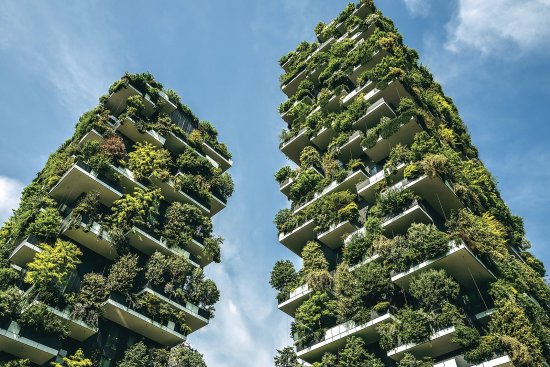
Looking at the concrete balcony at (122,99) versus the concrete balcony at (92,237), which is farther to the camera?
the concrete balcony at (122,99)

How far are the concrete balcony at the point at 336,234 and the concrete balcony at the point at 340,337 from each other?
7741 mm

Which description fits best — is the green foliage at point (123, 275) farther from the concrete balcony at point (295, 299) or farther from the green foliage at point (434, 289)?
the green foliage at point (434, 289)

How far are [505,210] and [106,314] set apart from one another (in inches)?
1325

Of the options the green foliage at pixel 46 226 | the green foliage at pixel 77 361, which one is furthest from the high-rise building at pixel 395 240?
the green foliage at pixel 46 226

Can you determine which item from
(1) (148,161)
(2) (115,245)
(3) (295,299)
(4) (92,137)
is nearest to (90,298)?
(2) (115,245)

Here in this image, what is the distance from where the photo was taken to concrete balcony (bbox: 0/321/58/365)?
24.7m

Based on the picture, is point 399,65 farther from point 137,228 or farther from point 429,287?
point 137,228

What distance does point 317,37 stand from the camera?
59.8 meters

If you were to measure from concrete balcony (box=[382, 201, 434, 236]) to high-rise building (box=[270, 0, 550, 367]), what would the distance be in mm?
81

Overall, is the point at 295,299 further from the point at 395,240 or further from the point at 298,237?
the point at 395,240

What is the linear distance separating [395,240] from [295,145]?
805 inches

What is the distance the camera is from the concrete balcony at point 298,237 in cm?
3847

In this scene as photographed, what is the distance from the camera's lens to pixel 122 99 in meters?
43.2

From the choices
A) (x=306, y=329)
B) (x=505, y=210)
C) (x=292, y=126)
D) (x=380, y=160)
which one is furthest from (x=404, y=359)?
(x=292, y=126)
